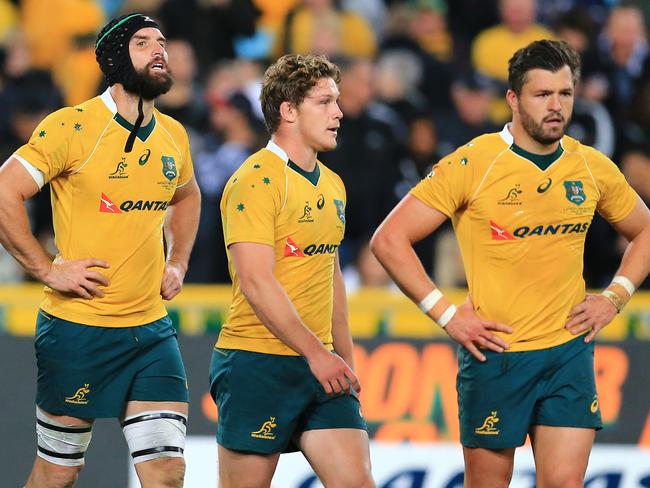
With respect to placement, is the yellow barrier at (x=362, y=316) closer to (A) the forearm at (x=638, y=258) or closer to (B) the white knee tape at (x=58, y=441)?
(A) the forearm at (x=638, y=258)

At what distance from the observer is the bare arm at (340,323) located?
619cm

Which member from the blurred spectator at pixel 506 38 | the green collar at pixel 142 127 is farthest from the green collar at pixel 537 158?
the blurred spectator at pixel 506 38

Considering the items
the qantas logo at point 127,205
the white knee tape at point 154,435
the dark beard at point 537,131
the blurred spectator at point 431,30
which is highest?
the blurred spectator at point 431,30

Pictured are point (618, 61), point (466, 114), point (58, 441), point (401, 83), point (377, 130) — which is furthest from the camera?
point (618, 61)

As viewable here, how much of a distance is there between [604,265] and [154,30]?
4947 millimetres

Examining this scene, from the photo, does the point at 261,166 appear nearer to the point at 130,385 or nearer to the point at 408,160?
the point at 130,385

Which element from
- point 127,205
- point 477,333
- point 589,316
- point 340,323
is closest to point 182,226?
point 127,205

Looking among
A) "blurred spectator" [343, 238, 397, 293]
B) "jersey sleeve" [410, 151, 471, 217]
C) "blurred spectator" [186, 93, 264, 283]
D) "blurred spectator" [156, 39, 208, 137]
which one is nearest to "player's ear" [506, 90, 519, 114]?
"jersey sleeve" [410, 151, 471, 217]

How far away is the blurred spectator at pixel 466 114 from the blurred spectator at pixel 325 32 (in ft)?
3.23

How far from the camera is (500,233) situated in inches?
237

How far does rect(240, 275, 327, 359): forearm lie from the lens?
5586 mm

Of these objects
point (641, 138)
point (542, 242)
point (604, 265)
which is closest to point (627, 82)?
point (641, 138)

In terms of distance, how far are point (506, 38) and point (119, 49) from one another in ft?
20.0

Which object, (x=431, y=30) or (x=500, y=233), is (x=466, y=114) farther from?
(x=500, y=233)
